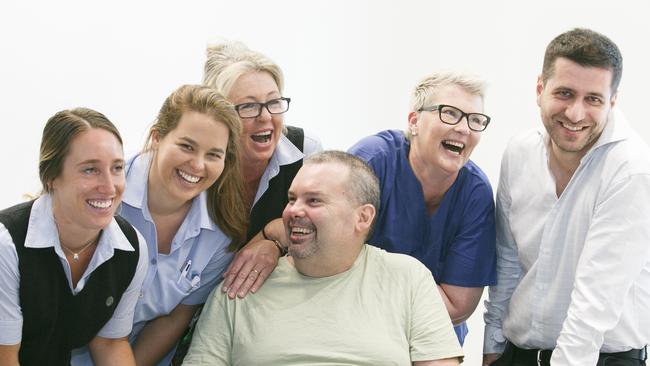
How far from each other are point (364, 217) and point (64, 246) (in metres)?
0.81

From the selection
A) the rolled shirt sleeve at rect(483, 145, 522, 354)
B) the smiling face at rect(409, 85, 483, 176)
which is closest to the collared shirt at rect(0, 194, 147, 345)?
the smiling face at rect(409, 85, 483, 176)

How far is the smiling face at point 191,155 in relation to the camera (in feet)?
7.20

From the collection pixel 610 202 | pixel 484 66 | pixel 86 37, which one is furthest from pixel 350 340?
pixel 484 66

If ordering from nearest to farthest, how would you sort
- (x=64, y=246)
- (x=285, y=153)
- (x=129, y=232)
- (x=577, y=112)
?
1. (x=64, y=246)
2. (x=129, y=232)
3. (x=577, y=112)
4. (x=285, y=153)

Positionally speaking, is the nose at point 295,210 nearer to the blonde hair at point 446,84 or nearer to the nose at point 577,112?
the blonde hair at point 446,84

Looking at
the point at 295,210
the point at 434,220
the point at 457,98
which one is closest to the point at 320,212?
the point at 295,210

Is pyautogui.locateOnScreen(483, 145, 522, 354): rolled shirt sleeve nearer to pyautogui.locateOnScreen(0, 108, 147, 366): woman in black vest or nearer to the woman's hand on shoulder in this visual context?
the woman's hand on shoulder

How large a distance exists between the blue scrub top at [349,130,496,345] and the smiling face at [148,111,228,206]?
0.50m

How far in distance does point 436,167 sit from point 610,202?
0.51m

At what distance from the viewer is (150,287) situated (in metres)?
2.32

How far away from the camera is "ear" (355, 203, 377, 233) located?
91.2 inches

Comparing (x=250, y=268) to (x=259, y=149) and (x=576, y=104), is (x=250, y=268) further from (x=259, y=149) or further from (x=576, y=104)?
(x=576, y=104)

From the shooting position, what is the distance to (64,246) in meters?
2.02

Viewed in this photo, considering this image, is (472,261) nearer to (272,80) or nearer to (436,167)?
(436,167)
